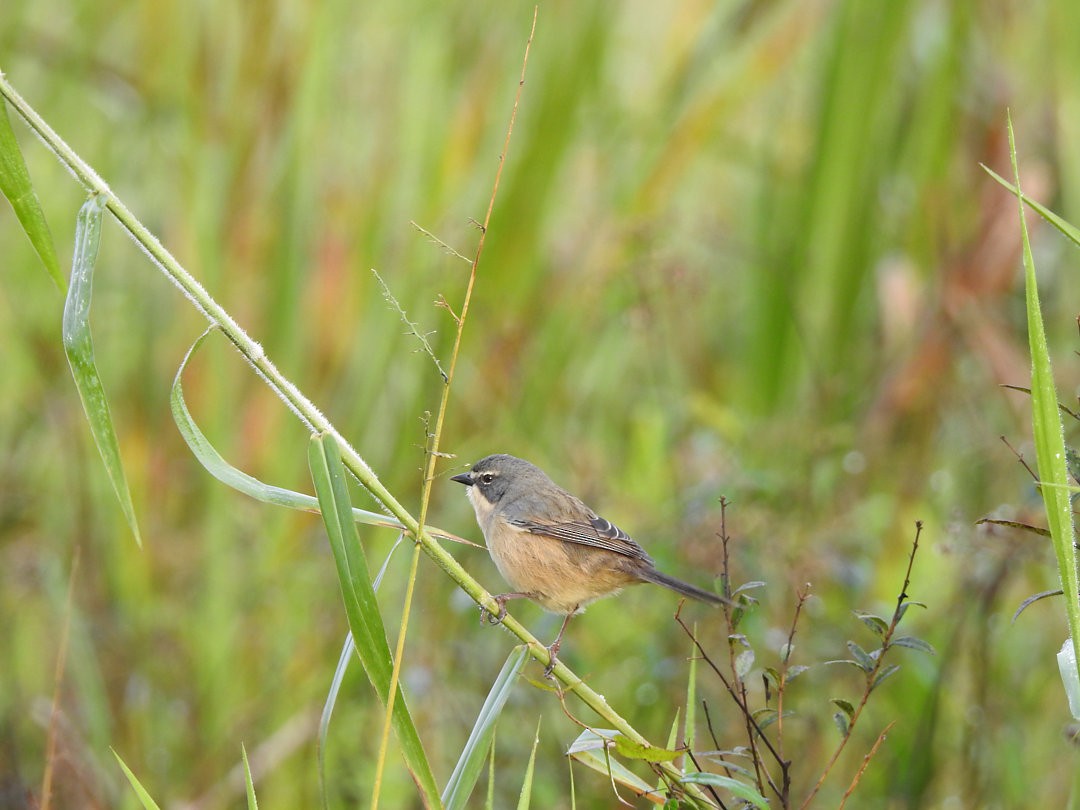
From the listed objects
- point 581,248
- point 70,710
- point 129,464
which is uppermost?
point 581,248

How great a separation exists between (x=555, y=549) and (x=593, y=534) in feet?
0.36

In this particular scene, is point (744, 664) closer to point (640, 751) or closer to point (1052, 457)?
point (640, 751)

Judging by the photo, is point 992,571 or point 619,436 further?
point 619,436

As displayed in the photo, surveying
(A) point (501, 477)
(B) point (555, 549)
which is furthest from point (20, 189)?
(A) point (501, 477)

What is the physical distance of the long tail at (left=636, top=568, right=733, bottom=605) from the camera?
2.23m

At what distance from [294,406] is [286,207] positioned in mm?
2883

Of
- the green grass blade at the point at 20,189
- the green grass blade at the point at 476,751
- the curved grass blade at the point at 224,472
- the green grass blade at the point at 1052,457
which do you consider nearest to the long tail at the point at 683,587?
the green grass blade at the point at 476,751

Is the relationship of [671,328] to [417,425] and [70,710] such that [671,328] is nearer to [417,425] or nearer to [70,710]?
[417,425]

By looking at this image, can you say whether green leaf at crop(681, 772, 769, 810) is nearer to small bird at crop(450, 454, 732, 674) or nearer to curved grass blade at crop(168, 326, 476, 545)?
curved grass blade at crop(168, 326, 476, 545)

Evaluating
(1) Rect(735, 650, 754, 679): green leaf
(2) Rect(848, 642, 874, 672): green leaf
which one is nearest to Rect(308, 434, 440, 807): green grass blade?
(1) Rect(735, 650, 754, 679): green leaf

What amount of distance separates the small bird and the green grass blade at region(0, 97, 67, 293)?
1.47 m

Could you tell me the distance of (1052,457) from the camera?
1666mm

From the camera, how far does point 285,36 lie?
4.76 metres

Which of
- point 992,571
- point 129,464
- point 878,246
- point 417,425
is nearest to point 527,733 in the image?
point 417,425
